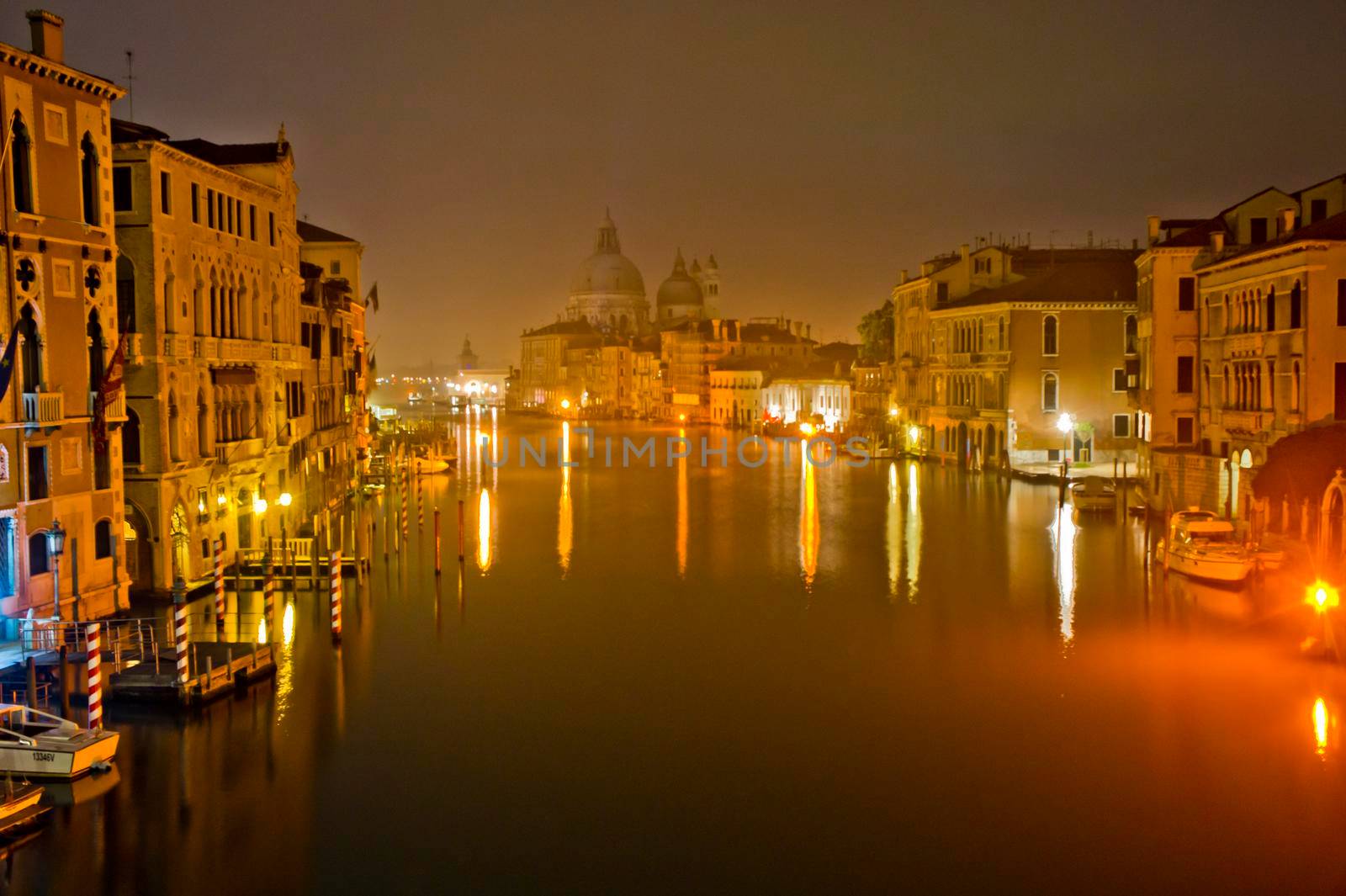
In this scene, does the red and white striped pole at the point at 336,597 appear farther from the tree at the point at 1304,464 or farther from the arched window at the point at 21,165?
the tree at the point at 1304,464

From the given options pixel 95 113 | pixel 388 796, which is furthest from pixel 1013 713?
pixel 95 113

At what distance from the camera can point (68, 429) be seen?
14.9m

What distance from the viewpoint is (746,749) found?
1200 cm

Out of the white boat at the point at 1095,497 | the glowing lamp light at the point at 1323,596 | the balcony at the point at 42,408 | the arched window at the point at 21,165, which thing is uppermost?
the arched window at the point at 21,165

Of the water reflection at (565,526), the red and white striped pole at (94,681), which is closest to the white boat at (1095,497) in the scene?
A: the water reflection at (565,526)

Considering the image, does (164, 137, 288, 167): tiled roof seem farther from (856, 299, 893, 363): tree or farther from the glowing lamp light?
(856, 299, 893, 363): tree

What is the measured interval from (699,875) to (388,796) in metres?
2.97

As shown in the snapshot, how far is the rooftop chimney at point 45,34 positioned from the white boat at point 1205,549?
1677 cm

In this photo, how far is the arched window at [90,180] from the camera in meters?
15.3

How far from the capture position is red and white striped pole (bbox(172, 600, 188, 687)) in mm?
12961

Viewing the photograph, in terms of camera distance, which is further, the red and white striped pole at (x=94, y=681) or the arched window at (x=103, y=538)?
the arched window at (x=103, y=538)

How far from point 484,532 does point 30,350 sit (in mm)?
13577

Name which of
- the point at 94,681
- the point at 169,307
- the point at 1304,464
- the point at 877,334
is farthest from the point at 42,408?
the point at 877,334

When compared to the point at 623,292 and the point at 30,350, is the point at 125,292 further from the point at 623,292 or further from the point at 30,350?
the point at 623,292
